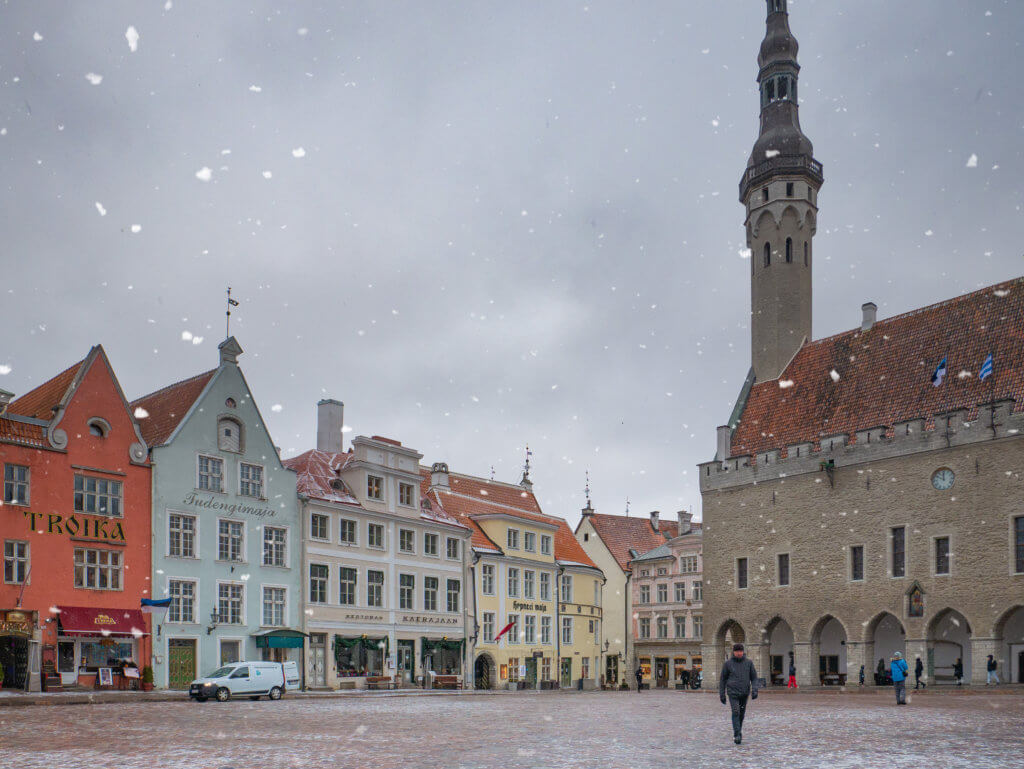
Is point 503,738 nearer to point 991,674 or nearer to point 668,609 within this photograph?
point 991,674

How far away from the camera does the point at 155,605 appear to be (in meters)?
38.2

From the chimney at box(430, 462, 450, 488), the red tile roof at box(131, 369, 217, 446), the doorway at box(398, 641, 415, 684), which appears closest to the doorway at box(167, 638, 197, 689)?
the red tile roof at box(131, 369, 217, 446)

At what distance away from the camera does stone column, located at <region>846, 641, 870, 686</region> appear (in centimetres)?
4769

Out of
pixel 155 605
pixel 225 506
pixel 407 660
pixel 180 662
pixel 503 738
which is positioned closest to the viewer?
pixel 503 738

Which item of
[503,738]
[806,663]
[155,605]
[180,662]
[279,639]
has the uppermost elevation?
[155,605]

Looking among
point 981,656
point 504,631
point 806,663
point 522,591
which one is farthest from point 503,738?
point 522,591

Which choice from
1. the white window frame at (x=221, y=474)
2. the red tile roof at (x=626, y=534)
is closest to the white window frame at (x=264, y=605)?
the white window frame at (x=221, y=474)

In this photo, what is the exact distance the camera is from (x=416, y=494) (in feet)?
170

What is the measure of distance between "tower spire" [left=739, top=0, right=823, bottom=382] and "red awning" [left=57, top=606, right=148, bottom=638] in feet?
116

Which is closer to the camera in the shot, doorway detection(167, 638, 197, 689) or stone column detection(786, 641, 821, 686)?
doorway detection(167, 638, 197, 689)

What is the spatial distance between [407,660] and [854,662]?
19954mm

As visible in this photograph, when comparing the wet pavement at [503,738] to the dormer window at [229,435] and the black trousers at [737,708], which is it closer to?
the black trousers at [737,708]

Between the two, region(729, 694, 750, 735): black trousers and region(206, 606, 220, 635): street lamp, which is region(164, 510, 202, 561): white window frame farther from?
region(729, 694, 750, 735): black trousers

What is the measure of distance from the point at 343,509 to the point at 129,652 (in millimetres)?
11482
